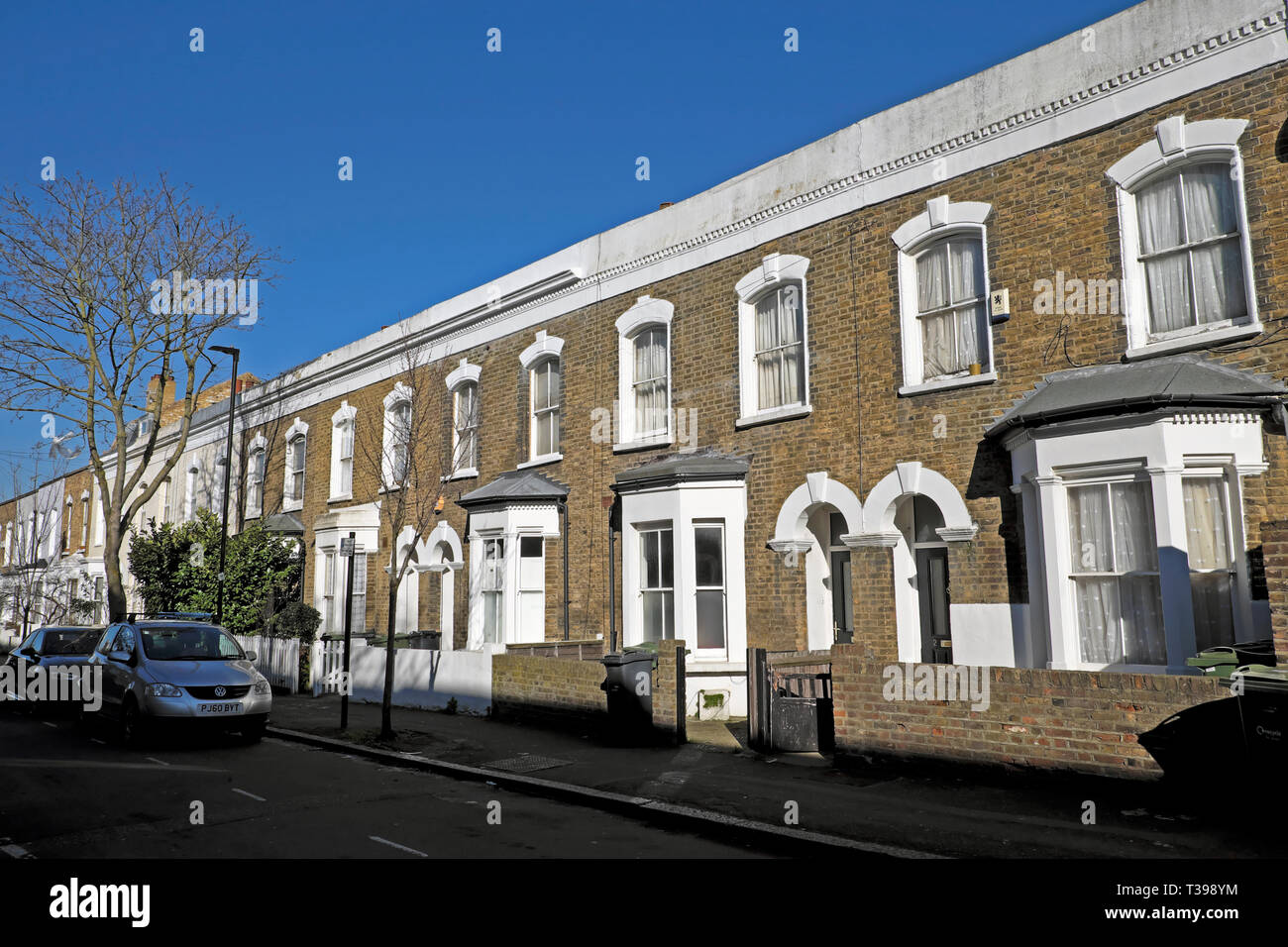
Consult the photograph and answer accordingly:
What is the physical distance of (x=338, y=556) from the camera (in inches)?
860

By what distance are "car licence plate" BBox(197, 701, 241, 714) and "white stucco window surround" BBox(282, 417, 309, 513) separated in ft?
43.2

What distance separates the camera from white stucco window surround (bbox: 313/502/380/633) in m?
21.2

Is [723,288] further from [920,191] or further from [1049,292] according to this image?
[1049,292]

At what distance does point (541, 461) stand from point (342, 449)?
8119 mm

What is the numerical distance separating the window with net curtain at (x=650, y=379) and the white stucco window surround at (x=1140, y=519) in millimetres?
6371

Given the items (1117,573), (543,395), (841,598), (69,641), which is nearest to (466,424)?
(543,395)

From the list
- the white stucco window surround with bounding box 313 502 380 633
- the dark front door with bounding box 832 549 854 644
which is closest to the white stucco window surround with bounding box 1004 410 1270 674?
the dark front door with bounding box 832 549 854 644

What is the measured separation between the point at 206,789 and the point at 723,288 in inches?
387

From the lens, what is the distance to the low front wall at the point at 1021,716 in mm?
7742

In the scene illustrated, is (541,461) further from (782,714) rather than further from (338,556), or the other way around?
(782,714)

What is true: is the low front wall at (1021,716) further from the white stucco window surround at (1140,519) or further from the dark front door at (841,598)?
the dark front door at (841,598)

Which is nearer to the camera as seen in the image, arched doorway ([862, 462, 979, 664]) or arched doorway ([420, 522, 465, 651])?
arched doorway ([862, 462, 979, 664])
